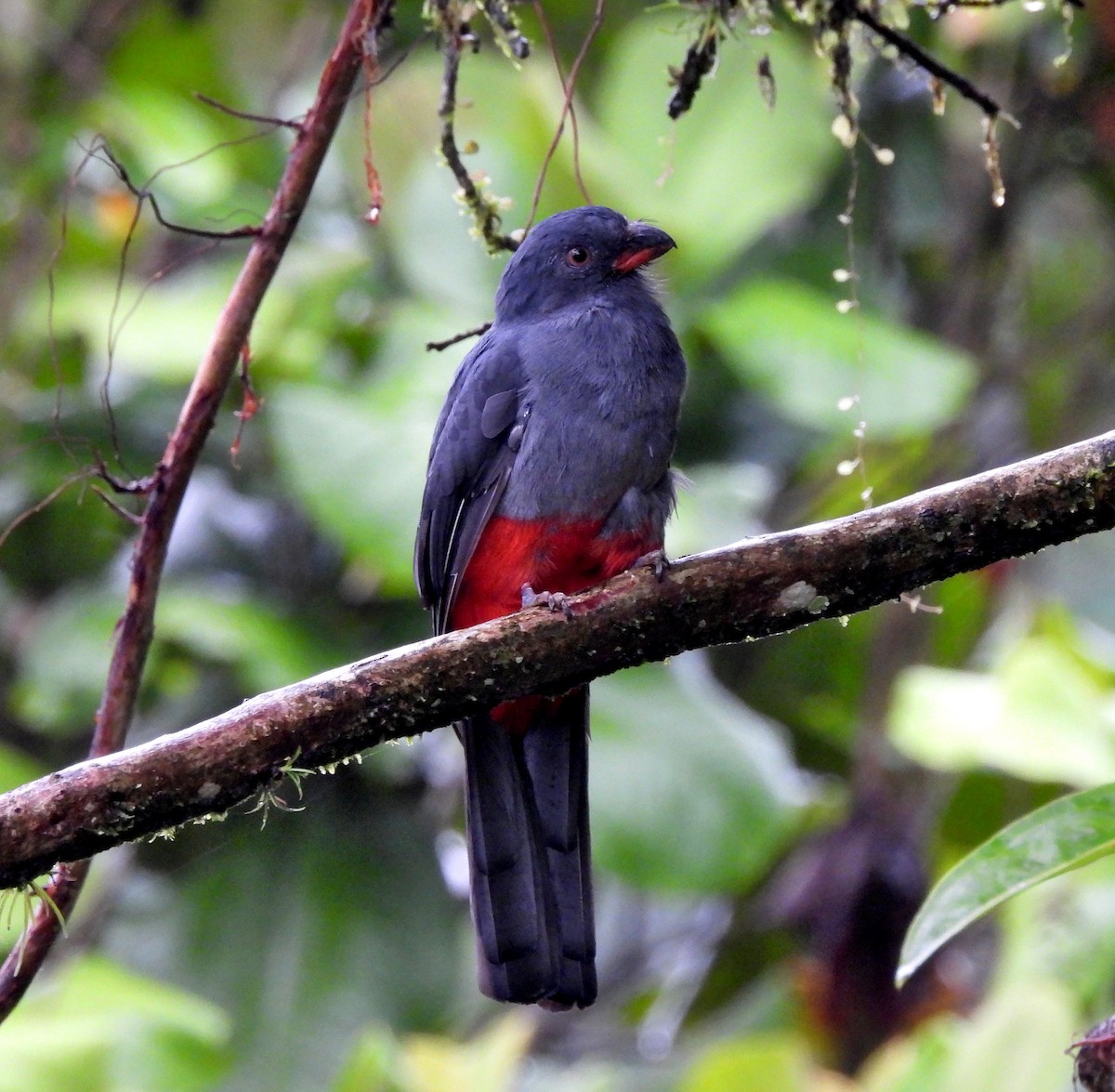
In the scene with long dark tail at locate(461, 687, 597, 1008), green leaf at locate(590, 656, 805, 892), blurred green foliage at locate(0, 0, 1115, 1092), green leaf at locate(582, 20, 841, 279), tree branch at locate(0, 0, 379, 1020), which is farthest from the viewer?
green leaf at locate(582, 20, 841, 279)

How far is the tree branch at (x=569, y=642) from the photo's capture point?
6.24ft

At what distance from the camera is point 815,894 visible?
4.36 m

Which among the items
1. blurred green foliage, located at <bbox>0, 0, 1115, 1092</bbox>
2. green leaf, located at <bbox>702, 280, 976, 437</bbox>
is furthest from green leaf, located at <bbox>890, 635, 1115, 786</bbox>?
green leaf, located at <bbox>702, 280, 976, 437</bbox>

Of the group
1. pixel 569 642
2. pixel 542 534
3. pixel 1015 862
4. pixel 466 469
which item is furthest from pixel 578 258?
pixel 1015 862

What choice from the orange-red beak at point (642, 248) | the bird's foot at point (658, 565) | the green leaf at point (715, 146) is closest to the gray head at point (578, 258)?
the orange-red beak at point (642, 248)

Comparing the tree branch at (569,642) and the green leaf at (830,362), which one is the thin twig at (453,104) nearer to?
the tree branch at (569,642)

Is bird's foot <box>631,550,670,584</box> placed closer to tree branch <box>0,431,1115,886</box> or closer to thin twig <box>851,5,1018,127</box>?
tree branch <box>0,431,1115,886</box>

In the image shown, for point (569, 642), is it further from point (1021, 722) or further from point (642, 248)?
point (1021, 722)

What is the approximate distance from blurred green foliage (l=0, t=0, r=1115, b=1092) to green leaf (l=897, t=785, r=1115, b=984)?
139cm

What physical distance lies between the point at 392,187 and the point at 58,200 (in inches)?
60.5

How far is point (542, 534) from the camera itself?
2.96 meters

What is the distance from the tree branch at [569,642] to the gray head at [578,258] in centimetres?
125

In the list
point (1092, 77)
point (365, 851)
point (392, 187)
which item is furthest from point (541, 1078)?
point (1092, 77)

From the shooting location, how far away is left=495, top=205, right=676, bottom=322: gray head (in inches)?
131
